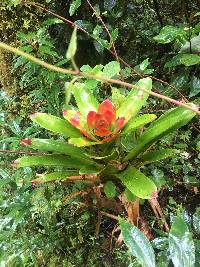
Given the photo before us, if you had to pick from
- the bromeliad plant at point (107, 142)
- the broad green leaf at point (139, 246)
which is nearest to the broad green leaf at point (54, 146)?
the bromeliad plant at point (107, 142)

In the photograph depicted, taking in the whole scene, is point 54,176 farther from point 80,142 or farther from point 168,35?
point 168,35

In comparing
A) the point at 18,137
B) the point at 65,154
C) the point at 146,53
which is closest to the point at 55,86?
the point at 18,137

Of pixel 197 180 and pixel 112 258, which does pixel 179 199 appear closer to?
pixel 197 180

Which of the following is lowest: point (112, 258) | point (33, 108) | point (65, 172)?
point (112, 258)

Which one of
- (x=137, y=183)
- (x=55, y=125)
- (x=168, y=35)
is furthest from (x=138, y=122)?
(x=168, y=35)

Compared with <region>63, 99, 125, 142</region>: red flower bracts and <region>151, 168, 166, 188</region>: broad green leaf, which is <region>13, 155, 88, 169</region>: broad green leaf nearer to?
<region>63, 99, 125, 142</region>: red flower bracts

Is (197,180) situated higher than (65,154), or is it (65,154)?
(65,154)

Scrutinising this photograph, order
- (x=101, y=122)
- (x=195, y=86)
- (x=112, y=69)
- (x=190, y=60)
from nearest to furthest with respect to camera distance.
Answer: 1. (x=101, y=122)
2. (x=112, y=69)
3. (x=190, y=60)
4. (x=195, y=86)
